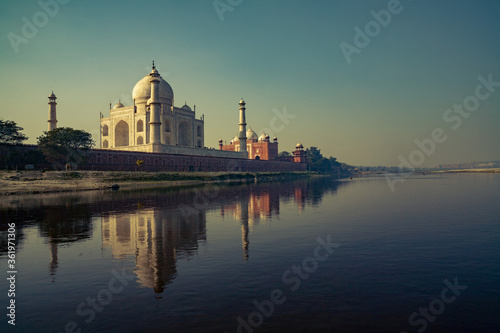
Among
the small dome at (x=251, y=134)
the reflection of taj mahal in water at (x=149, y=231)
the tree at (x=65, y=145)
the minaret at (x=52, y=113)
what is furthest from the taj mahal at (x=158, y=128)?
the reflection of taj mahal in water at (x=149, y=231)

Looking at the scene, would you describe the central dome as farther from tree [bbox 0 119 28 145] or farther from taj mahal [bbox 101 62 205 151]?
tree [bbox 0 119 28 145]

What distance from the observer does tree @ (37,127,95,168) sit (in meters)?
45.9

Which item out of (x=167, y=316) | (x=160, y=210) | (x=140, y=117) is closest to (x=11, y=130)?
(x=140, y=117)

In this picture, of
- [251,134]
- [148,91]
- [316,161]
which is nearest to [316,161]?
[316,161]

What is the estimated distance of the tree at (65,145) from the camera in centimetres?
4588

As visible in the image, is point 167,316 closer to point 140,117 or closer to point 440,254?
point 440,254

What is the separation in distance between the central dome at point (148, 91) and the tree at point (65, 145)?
25.3 metres

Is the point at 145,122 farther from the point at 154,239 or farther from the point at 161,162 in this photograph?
the point at 154,239

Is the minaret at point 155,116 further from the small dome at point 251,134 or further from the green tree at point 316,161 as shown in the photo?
the green tree at point 316,161

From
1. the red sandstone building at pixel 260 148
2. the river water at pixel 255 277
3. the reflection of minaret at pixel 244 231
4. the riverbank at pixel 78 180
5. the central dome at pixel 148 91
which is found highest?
the central dome at pixel 148 91

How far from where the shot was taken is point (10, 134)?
43750 mm

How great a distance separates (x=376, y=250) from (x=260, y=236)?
429 centimetres

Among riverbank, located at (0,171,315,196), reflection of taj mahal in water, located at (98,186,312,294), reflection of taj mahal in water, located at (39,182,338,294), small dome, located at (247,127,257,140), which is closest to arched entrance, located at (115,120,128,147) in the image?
riverbank, located at (0,171,315,196)

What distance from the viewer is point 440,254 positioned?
10172 millimetres
